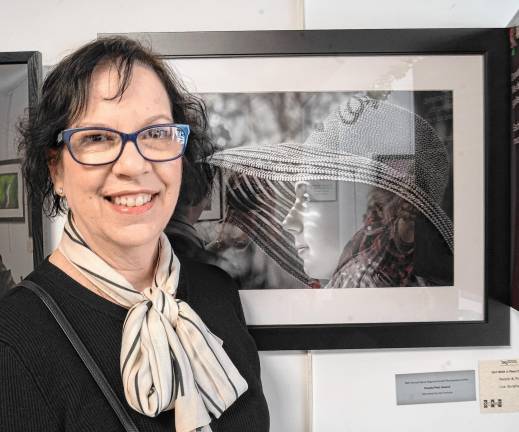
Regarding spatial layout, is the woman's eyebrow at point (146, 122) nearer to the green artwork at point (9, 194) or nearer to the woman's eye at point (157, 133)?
the woman's eye at point (157, 133)

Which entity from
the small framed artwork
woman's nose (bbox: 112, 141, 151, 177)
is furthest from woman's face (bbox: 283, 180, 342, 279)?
woman's nose (bbox: 112, 141, 151, 177)

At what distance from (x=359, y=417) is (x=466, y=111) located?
0.72m

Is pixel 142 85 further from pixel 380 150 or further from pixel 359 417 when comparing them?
pixel 359 417

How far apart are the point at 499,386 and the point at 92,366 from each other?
2.96ft

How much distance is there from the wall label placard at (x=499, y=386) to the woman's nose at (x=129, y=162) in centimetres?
88

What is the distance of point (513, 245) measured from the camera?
1.01m

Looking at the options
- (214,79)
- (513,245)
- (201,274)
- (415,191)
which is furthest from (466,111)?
(201,274)

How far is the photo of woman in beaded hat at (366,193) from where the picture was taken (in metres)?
0.98

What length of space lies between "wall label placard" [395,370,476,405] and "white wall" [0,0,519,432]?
0.02 metres

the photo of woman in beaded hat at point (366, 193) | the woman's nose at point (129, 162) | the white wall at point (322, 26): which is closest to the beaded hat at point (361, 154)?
the photo of woman in beaded hat at point (366, 193)

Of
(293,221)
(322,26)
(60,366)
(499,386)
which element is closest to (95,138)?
(60,366)

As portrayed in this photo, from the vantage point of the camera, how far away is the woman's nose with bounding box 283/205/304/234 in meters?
1.00

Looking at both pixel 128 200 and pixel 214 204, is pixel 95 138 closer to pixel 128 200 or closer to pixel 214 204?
pixel 128 200

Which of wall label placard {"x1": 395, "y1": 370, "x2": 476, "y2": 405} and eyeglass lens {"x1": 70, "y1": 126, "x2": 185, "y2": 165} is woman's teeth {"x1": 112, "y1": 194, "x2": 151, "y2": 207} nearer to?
eyeglass lens {"x1": 70, "y1": 126, "x2": 185, "y2": 165}
